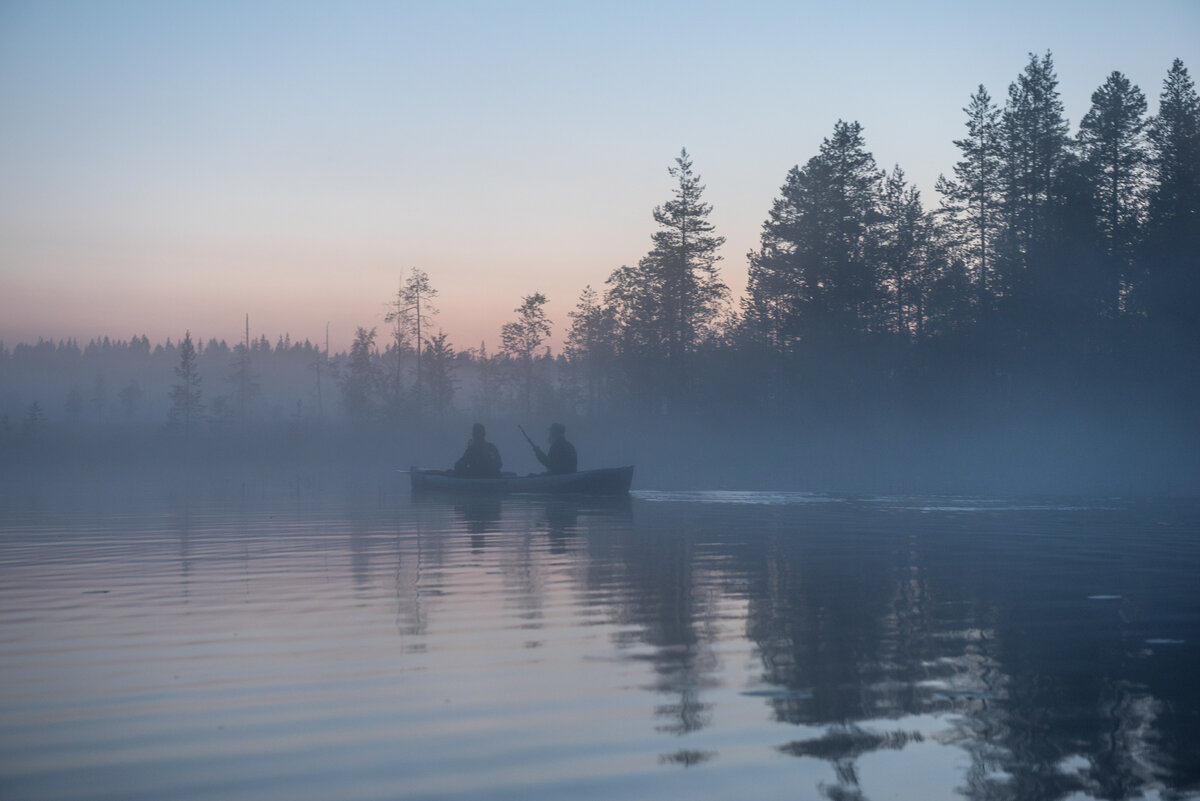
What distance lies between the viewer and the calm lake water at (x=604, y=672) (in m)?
5.07

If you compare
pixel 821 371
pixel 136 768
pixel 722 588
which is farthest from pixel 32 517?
pixel 821 371

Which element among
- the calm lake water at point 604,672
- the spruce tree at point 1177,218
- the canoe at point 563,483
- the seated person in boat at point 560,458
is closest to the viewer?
the calm lake water at point 604,672

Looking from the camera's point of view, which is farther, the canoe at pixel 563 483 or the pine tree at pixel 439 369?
the pine tree at pixel 439 369

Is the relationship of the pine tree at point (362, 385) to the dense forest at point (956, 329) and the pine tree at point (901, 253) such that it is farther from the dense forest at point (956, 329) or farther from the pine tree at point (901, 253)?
the pine tree at point (901, 253)

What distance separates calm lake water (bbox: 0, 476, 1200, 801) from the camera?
16.6ft

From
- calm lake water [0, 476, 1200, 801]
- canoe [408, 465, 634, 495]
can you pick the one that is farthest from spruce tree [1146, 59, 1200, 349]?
calm lake water [0, 476, 1200, 801]

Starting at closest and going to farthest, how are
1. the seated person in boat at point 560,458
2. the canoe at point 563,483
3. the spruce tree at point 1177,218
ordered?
the canoe at point 563,483
the seated person in boat at point 560,458
the spruce tree at point 1177,218

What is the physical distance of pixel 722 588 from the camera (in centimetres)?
1141

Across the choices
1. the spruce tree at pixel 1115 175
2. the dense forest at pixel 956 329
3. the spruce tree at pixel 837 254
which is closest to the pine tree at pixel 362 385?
the dense forest at pixel 956 329

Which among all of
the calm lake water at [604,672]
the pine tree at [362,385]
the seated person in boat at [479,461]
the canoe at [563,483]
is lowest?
the calm lake water at [604,672]

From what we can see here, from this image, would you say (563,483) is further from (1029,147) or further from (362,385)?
(362,385)

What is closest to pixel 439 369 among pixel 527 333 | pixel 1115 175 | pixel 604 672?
pixel 527 333

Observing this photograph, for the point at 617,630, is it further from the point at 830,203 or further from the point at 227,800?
the point at 830,203

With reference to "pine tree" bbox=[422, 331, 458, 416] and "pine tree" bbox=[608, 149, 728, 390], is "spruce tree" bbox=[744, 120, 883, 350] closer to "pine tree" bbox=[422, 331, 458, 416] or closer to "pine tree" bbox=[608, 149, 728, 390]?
"pine tree" bbox=[608, 149, 728, 390]
